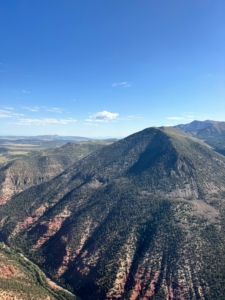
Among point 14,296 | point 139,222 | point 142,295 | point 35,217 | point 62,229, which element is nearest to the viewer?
point 14,296

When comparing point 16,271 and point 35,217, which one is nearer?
point 16,271

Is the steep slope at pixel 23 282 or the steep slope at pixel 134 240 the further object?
the steep slope at pixel 134 240

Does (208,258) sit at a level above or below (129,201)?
below

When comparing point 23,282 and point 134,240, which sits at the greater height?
point 134,240

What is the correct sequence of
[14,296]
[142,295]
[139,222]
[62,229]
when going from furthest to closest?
1. [62,229]
2. [139,222]
3. [142,295]
4. [14,296]

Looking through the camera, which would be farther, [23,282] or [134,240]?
[134,240]

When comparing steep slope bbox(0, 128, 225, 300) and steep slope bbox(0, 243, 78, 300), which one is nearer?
steep slope bbox(0, 243, 78, 300)

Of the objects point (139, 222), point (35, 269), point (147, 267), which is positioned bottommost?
point (35, 269)

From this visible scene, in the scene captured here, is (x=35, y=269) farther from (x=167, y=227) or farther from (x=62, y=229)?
(x=167, y=227)

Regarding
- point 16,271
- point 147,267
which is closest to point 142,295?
point 147,267
